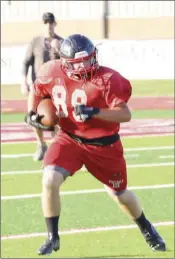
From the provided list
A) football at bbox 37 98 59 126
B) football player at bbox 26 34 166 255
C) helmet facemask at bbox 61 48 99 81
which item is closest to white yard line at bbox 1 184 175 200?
football player at bbox 26 34 166 255

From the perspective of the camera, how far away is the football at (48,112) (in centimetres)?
570

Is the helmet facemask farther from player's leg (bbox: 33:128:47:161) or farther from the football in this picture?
player's leg (bbox: 33:128:47:161)

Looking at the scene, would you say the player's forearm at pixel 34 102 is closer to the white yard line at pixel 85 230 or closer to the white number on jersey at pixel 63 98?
the white number on jersey at pixel 63 98

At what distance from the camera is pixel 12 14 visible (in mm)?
29703

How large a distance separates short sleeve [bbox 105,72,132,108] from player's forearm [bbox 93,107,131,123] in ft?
0.20

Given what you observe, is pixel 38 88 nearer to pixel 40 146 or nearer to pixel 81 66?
pixel 81 66

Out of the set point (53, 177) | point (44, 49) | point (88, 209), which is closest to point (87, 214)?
point (88, 209)

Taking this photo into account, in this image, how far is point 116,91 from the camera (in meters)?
5.62

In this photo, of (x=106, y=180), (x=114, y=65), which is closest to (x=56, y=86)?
(x=106, y=180)

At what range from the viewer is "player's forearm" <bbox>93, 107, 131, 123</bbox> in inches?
216

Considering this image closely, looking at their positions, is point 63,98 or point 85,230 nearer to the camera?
point 63,98

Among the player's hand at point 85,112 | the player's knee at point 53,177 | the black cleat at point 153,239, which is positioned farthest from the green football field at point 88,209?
the player's hand at point 85,112

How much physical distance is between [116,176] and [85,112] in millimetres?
805

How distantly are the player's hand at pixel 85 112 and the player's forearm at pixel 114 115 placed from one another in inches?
1.2
